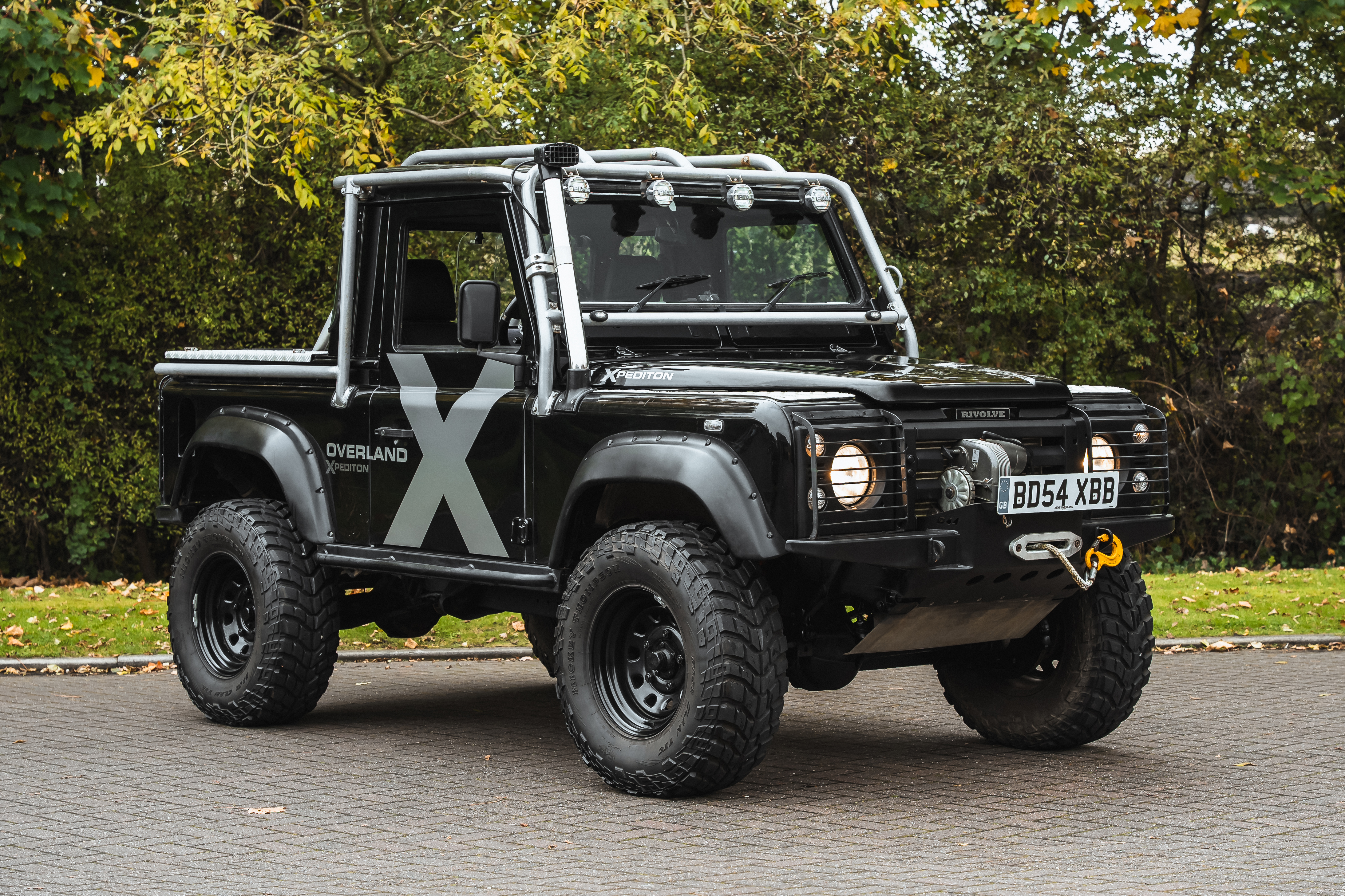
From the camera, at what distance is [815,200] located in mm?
8227

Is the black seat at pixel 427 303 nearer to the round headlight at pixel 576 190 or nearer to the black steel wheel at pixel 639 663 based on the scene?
the round headlight at pixel 576 190

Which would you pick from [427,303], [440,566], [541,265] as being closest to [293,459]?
[427,303]

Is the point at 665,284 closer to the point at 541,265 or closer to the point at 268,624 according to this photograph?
the point at 541,265

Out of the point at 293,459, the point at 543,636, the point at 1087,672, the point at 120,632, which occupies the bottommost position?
the point at 120,632

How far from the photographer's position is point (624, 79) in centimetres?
1620

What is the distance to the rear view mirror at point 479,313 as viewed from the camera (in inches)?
280

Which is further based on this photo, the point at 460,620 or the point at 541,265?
the point at 460,620

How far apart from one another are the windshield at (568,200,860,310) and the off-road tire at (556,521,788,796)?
121 centimetres

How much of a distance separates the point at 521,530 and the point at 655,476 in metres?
Result: 0.97

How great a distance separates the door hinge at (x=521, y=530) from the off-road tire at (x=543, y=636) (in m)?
2.06

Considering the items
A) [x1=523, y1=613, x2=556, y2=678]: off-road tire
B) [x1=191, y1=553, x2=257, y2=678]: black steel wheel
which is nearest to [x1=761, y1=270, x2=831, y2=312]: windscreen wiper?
[x1=523, y1=613, x2=556, y2=678]: off-road tire

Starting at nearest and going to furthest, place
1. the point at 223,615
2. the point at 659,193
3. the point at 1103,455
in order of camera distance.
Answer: the point at 1103,455 < the point at 659,193 < the point at 223,615

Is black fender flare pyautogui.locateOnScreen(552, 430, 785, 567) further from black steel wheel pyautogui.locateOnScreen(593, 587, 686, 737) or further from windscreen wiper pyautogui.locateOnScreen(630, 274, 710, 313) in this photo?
windscreen wiper pyautogui.locateOnScreen(630, 274, 710, 313)

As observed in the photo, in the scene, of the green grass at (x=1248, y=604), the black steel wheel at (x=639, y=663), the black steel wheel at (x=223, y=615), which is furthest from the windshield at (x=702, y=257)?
the green grass at (x=1248, y=604)
